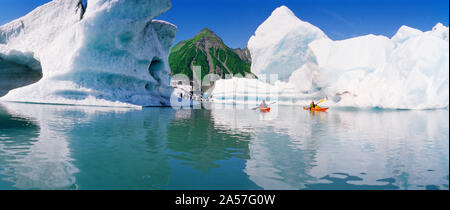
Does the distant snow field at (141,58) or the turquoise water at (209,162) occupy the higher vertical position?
the distant snow field at (141,58)

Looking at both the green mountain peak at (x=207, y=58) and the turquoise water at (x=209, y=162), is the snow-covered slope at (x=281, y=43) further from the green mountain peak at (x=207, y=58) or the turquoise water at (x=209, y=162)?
the green mountain peak at (x=207, y=58)

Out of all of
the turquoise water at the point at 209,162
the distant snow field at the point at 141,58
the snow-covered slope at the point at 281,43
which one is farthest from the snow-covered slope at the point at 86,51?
the snow-covered slope at the point at 281,43

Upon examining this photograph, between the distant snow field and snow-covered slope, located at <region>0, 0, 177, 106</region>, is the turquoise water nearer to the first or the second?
snow-covered slope, located at <region>0, 0, 177, 106</region>

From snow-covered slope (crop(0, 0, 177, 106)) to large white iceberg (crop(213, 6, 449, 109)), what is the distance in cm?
1879

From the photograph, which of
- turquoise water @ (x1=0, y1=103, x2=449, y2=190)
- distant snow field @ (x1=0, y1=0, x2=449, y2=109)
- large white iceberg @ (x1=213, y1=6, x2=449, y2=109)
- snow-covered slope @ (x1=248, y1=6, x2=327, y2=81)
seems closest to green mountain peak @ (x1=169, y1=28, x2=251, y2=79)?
snow-covered slope @ (x1=248, y1=6, x2=327, y2=81)

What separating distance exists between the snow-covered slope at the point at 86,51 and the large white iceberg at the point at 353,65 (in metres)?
18.8

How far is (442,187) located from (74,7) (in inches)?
1306

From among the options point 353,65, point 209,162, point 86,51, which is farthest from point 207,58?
point 209,162

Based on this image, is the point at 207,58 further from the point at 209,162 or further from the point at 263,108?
the point at 209,162

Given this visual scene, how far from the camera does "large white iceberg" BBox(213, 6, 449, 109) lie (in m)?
27.4

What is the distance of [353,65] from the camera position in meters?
37.9

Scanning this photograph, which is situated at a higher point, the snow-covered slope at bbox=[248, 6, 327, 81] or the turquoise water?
the snow-covered slope at bbox=[248, 6, 327, 81]

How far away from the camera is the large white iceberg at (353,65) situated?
1077 inches

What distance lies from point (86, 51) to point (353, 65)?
1336 inches
